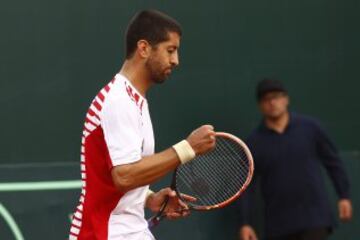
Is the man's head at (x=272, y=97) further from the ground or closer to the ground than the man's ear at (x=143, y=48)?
closer to the ground

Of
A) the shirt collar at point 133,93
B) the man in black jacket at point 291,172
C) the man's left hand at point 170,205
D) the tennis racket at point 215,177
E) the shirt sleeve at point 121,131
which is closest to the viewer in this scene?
the shirt sleeve at point 121,131

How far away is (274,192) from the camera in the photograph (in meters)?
6.57

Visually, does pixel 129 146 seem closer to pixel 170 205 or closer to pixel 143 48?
pixel 143 48

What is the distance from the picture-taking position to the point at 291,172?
21.4ft

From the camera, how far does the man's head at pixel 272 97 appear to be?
21.5 ft

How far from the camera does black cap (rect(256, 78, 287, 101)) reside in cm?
654

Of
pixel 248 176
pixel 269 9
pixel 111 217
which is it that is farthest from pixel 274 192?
pixel 111 217

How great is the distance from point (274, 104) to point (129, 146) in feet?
8.61

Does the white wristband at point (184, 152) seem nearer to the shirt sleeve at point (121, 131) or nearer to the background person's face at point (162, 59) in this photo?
the shirt sleeve at point (121, 131)

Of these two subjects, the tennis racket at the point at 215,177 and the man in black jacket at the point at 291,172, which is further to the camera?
the man in black jacket at the point at 291,172

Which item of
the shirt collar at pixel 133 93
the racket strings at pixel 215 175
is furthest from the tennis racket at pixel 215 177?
the shirt collar at pixel 133 93

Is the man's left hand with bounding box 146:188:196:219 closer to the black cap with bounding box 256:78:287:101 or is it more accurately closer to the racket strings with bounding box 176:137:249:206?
the racket strings with bounding box 176:137:249:206

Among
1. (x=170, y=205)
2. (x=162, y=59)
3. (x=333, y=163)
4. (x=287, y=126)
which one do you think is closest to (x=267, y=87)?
(x=287, y=126)

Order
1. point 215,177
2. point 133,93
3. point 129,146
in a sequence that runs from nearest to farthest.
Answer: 1. point 129,146
2. point 133,93
3. point 215,177
